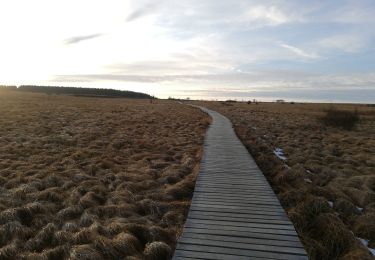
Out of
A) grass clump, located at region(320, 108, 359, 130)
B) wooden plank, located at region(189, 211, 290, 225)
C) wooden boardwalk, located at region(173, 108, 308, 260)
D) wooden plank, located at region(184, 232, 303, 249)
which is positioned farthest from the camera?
grass clump, located at region(320, 108, 359, 130)

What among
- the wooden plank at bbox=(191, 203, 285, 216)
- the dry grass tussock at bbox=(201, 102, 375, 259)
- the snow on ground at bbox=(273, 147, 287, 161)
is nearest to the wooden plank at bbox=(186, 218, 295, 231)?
the dry grass tussock at bbox=(201, 102, 375, 259)

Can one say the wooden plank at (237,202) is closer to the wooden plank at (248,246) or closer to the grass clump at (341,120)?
the wooden plank at (248,246)

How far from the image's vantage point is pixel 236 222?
7.34 m

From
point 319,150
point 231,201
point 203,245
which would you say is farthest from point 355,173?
point 203,245

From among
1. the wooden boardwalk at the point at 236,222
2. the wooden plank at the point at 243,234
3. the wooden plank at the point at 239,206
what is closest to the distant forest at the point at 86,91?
the wooden boardwalk at the point at 236,222

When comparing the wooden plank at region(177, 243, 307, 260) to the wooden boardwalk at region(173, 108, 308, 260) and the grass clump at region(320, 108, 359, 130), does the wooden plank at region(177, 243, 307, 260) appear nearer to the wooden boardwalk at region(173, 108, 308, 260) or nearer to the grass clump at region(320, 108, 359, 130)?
the wooden boardwalk at region(173, 108, 308, 260)

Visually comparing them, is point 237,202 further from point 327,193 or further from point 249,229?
point 327,193

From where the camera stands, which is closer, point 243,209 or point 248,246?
point 248,246

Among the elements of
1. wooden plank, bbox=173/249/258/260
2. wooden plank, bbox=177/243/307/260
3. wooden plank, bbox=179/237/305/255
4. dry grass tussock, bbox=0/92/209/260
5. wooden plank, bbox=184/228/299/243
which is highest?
wooden plank, bbox=184/228/299/243

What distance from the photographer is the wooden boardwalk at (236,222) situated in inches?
241

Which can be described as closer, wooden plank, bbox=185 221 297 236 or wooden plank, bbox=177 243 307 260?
wooden plank, bbox=177 243 307 260

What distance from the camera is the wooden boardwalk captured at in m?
6.11

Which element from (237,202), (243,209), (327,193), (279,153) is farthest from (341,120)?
(243,209)

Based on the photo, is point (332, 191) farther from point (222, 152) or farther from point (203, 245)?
point (222, 152)
